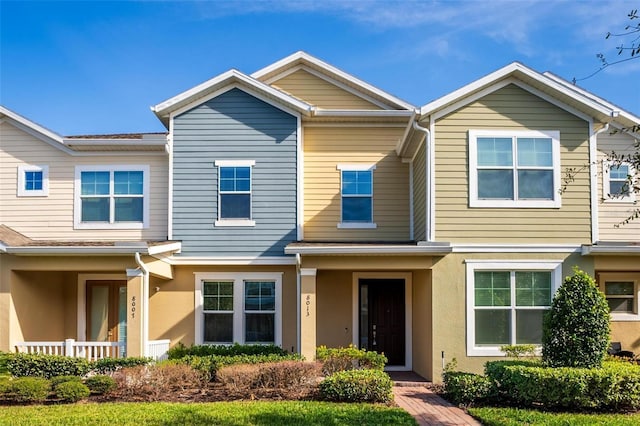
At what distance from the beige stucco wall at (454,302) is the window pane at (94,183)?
8.90 m

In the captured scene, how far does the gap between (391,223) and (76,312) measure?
343 inches

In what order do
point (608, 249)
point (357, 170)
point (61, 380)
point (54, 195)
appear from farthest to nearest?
1. point (357, 170)
2. point (54, 195)
3. point (608, 249)
4. point (61, 380)

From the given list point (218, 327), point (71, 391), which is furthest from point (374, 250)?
point (71, 391)

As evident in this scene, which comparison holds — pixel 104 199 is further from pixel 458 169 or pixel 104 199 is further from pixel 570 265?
pixel 570 265

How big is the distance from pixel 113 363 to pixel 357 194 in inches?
293

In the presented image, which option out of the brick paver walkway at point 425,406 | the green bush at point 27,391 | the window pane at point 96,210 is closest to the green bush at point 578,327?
the brick paver walkway at point 425,406

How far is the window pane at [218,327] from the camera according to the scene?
16062 millimetres

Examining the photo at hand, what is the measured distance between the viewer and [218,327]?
52.8 ft

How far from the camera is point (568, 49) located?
36.3ft

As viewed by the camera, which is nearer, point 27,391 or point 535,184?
point 27,391

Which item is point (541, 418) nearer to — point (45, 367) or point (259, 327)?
point (259, 327)

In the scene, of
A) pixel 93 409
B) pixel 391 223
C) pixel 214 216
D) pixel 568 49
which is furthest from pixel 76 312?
pixel 568 49

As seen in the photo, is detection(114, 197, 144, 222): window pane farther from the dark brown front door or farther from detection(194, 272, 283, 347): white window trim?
the dark brown front door

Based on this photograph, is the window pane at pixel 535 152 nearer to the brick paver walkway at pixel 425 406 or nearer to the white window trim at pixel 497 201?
the white window trim at pixel 497 201
